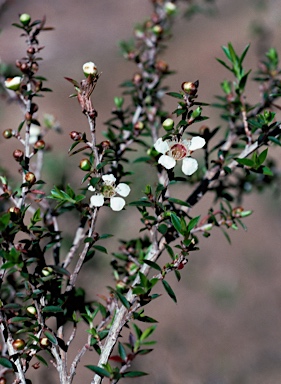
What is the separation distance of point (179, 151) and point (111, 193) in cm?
16

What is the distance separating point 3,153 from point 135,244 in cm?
577

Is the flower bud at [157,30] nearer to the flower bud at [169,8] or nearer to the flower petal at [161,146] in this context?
the flower bud at [169,8]

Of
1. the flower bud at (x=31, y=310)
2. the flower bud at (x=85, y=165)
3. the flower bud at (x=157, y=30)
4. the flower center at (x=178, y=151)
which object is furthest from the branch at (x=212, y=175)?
the flower bud at (x=157, y=30)

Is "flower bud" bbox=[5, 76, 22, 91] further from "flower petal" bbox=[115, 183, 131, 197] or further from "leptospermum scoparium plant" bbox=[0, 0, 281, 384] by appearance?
"flower petal" bbox=[115, 183, 131, 197]

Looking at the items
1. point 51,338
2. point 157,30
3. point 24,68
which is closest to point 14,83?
point 24,68

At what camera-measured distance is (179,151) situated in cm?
85

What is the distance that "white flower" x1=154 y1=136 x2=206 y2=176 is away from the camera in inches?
30.9

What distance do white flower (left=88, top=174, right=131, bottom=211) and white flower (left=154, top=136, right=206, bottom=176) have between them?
0.10 meters

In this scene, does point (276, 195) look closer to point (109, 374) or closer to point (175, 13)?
point (175, 13)

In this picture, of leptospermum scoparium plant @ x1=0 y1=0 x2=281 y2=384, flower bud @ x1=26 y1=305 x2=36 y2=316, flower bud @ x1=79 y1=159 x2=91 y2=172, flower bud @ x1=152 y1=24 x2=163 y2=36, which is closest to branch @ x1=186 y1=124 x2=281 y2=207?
leptospermum scoparium plant @ x1=0 y1=0 x2=281 y2=384

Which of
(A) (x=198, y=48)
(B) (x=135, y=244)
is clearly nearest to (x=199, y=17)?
(A) (x=198, y=48)

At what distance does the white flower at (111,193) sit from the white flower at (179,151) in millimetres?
103

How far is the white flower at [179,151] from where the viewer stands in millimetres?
784

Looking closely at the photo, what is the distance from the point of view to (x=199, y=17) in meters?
10.3
